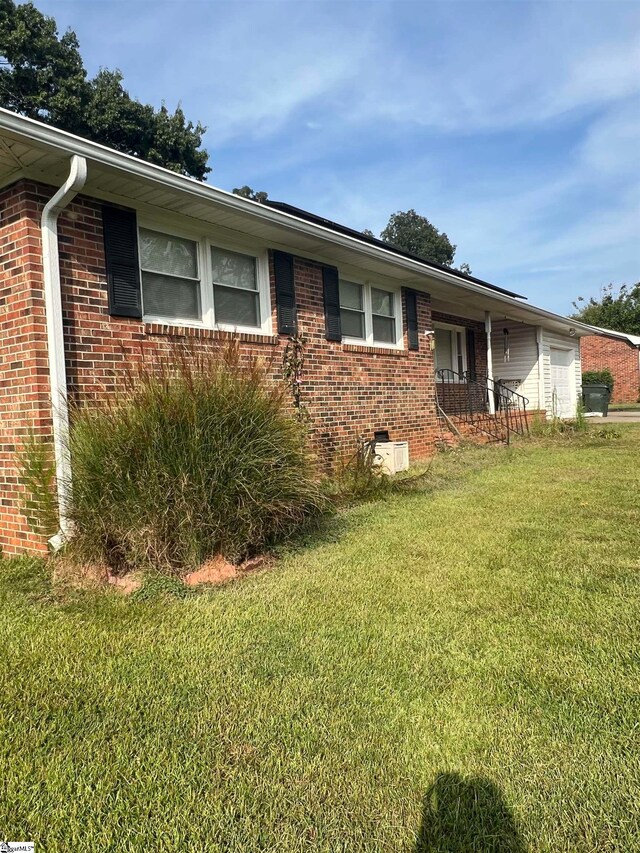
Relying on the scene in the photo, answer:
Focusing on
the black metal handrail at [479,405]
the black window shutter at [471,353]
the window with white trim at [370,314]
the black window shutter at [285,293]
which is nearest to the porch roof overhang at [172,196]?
the black window shutter at [285,293]

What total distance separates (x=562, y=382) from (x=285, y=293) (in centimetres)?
1274

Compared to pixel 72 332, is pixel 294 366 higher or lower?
lower

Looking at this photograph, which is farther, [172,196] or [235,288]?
[235,288]

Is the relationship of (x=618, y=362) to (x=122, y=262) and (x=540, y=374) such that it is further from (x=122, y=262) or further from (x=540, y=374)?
(x=122, y=262)

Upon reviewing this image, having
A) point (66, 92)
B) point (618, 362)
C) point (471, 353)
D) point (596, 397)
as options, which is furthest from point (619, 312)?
point (66, 92)

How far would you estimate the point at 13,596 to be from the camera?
11.5ft

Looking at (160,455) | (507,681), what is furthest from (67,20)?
(507,681)

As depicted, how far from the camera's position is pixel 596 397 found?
770 inches

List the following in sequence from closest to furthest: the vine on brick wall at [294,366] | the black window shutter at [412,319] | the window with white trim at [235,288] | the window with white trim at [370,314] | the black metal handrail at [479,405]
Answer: the window with white trim at [235,288], the vine on brick wall at [294,366], the window with white trim at [370,314], the black window shutter at [412,319], the black metal handrail at [479,405]

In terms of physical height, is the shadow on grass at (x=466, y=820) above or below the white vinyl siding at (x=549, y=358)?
below

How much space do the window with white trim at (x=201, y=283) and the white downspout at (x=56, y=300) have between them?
108 cm

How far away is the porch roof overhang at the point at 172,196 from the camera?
409cm

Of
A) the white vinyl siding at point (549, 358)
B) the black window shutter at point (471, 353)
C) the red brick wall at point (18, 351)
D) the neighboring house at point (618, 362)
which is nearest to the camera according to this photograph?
the red brick wall at point (18, 351)

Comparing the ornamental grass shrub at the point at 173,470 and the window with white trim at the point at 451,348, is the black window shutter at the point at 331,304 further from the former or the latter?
the window with white trim at the point at 451,348
